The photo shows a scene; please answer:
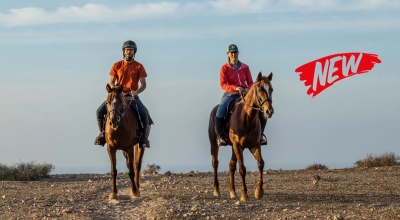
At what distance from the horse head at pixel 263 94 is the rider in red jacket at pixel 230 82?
3.81 feet

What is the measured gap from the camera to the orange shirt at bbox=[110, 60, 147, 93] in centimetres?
1445

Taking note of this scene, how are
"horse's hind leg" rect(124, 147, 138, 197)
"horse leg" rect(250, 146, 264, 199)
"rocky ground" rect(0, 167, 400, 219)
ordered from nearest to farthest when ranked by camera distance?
"rocky ground" rect(0, 167, 400, 219)
"horse leg" rect(250, 146, 264, 199)
"horse's hind leg" rect(124, 147, 138, 197)

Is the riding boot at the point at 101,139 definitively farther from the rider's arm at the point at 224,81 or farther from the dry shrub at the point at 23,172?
the dry shrub at the point at 23,172

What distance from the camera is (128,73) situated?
1446cm

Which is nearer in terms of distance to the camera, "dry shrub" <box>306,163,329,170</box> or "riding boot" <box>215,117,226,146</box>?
"riding boot" <box>215,117,226,146</box>

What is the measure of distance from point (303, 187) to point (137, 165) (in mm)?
4257

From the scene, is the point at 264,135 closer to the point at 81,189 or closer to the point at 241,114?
the point at 241,114

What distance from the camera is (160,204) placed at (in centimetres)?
1178

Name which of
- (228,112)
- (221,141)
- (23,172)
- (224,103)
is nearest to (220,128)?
(221,141)

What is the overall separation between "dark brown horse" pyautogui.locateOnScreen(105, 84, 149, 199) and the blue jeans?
180cm

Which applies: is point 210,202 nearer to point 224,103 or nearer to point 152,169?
point 224,103

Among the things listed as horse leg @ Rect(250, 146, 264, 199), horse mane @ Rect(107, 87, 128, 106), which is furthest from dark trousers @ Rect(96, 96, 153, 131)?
horse leg @ Rect(250, 146, 264, 199)

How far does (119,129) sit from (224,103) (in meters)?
2.38

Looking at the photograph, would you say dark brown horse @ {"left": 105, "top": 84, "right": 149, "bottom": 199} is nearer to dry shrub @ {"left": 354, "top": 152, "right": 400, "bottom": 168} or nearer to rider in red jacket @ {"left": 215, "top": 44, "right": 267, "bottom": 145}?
rider in red jacket @ {"left": 215, "top": 44, "right": 267, "bottom": 145}
